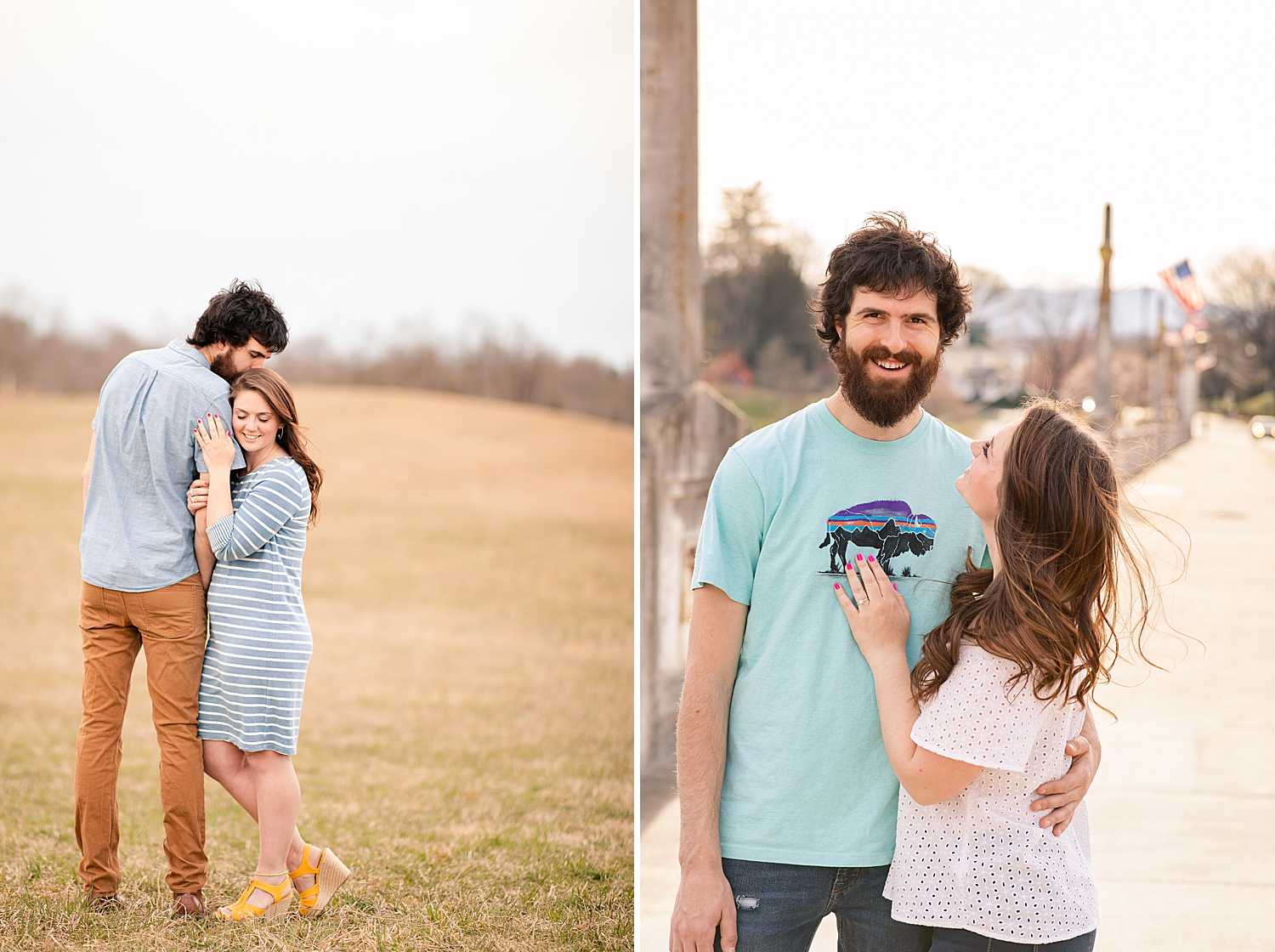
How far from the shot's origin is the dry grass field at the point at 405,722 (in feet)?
11.3

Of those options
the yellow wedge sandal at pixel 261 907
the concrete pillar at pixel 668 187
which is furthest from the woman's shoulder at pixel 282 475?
the concrete pillar at pixel 668 187

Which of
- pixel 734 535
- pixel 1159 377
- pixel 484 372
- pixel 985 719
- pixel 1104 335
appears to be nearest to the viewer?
pixel 985 719

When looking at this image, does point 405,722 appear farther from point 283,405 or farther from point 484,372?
point 484,372

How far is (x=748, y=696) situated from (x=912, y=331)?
0.75m

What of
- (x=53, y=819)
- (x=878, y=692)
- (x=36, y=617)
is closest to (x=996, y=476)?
(x=878, y=692)

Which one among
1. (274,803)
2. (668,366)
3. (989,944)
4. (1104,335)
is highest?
(1104,335)

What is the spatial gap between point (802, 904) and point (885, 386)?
97cm

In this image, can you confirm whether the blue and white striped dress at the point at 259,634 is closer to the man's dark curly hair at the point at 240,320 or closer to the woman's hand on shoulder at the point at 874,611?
the man's dark curly hair at the point at 240,320

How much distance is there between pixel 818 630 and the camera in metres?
1.98

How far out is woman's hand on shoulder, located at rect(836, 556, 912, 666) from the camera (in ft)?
6.26

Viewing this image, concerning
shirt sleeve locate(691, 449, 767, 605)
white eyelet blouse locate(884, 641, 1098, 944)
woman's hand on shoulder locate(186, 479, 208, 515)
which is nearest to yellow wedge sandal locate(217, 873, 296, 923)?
woman's hand on shoulder locate(186, 479, 208, 515)

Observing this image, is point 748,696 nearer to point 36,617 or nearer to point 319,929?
point 319,929

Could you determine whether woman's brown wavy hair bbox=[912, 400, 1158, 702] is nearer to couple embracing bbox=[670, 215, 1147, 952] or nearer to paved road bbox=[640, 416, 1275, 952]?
couple embracing bbox=[670, 215, 1147, 952]

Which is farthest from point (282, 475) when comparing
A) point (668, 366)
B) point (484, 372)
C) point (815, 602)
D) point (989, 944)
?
point (484, 372)
